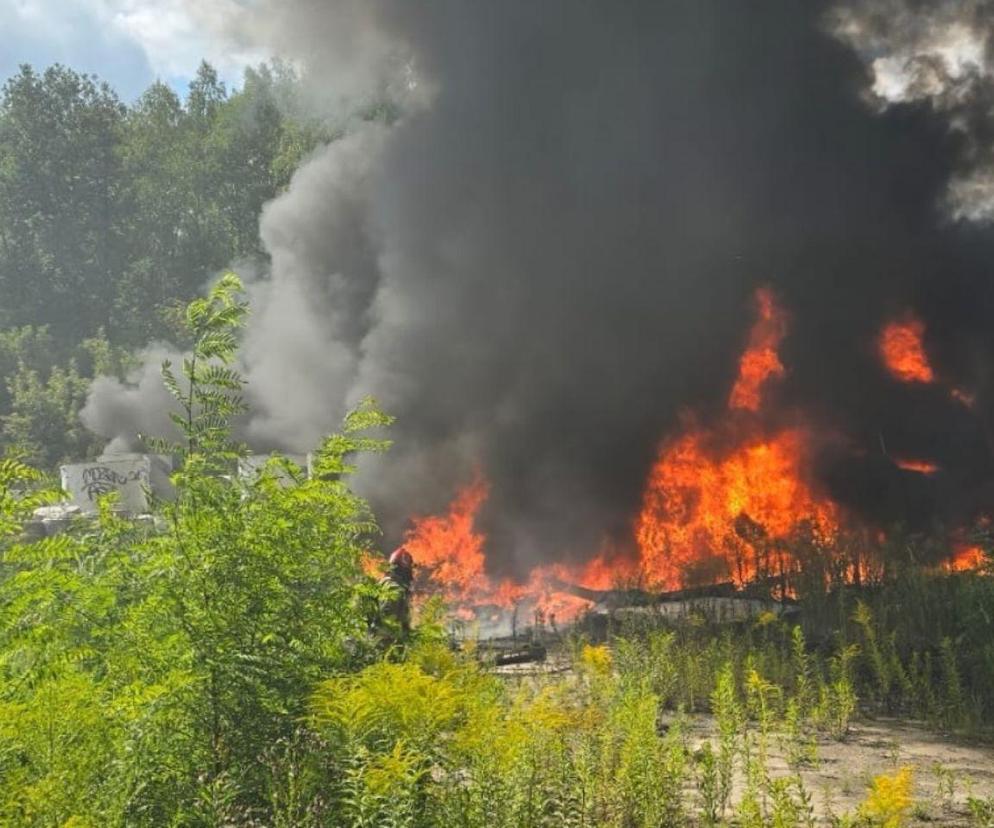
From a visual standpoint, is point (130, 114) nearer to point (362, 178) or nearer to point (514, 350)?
point (362, 178)

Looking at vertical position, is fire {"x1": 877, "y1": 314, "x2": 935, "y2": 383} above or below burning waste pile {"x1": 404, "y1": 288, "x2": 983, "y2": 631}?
above

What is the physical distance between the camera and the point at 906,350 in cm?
1956

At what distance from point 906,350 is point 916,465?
2471 millimetres

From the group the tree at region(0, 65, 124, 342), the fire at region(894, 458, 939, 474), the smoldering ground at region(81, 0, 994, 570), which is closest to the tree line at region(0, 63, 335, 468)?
the tree at region(0, 65, 124, 342)

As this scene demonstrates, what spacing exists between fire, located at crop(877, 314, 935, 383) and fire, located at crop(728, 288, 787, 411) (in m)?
2.18

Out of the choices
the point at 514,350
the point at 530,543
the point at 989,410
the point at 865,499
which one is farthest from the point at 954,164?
the point at 530,543

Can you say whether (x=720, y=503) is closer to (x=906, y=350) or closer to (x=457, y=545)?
(x=457, y=545)

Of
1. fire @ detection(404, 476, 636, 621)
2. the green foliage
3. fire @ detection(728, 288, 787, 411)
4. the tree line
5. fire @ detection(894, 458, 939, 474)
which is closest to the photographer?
the green foliage

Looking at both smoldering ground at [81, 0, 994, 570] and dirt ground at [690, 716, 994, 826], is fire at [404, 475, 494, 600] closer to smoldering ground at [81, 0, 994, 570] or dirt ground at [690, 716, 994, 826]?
smoldering ground at [81, 0, 994, 570]

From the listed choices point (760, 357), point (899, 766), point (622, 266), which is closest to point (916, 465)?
point (760, 357)

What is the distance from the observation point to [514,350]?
20547 mm

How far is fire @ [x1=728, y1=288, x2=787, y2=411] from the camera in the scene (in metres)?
19.2

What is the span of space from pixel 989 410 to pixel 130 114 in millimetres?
52644

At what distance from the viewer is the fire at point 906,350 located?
1941 cm
